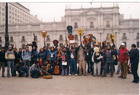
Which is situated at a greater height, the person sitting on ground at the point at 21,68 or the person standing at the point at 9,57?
the person standing at the point at 9,57

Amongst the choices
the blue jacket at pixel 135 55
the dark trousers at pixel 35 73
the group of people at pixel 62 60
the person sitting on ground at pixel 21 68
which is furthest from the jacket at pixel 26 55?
the blue jacket at pixel 135 55

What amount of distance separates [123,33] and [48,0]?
106ft

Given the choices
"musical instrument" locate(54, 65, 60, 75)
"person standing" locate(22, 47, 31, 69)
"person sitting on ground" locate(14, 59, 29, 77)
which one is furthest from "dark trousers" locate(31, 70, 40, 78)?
"musical instrument" locate(54, 65, 60, 75)

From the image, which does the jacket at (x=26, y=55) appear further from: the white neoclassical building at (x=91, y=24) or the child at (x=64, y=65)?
the white neoclassical building at (x=91, y=24)

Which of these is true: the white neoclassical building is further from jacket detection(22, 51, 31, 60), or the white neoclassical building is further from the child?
the child

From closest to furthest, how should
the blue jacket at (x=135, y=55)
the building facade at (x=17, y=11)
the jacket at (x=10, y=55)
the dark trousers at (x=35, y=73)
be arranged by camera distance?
the blue jacket at (x=135, y=55) → the dark trousers at (x=35, y=73) → the jacket at (x=10, y=55) → the building facade at (x=17, y=11)

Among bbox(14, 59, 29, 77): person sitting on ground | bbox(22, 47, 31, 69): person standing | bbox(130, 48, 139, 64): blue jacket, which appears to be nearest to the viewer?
bbox(130, 48, 139, 64): blue jacket

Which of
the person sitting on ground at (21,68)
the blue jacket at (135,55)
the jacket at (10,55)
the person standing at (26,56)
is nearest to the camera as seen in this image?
the blue jacket at (135,55)

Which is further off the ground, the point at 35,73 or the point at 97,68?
the point at 97,68

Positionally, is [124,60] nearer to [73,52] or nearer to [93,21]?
[73,52]

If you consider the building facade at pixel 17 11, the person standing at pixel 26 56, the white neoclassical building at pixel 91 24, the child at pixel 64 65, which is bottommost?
the child at pixel 64 65

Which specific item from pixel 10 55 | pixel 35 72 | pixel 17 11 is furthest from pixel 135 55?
pixel 17 11

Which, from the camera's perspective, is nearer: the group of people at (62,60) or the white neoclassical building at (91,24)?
the group of people at (62,60)

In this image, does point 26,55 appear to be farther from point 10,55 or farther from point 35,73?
point 35,73
